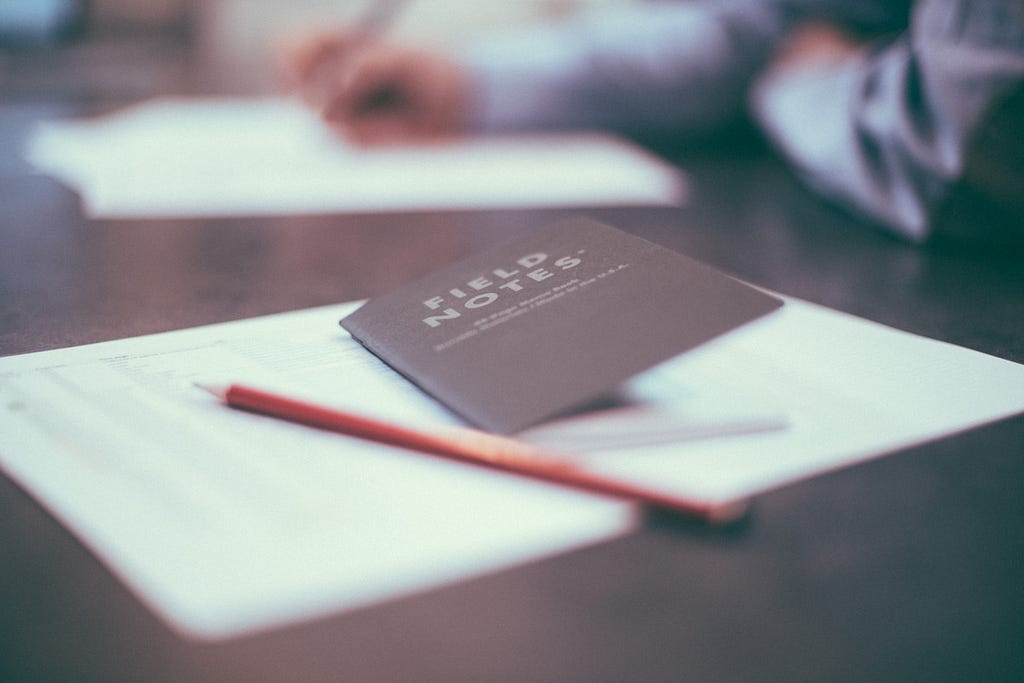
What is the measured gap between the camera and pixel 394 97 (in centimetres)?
110

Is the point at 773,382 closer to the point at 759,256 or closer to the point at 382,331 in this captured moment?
the point at 382,331

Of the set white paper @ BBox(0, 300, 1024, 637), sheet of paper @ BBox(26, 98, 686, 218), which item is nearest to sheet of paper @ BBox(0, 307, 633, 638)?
white paper @ BBox(0, 300, 1024, 637)

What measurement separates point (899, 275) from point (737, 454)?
13.7 inches

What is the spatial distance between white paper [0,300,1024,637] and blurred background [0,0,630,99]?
93 cm

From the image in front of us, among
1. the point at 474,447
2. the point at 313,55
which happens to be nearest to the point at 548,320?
the point at 474,447

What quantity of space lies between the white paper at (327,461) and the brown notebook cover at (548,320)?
14 mm

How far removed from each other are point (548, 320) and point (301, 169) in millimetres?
590

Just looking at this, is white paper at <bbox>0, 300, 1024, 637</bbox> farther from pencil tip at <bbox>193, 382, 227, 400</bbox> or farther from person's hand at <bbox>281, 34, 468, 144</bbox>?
person's hand at <bbox>281, 34, 468, 144</bbox>

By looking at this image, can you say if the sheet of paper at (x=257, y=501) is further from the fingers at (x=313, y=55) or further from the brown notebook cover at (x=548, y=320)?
the fingers at (x=313, y=55)

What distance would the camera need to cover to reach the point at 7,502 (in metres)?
0.30

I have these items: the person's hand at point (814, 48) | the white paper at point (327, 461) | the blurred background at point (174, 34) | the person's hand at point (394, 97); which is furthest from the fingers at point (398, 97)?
the white paper at point (327, 461)

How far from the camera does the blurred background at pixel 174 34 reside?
140 centimetres

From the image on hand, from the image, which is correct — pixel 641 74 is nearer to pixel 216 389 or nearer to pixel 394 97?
pixel 394 97

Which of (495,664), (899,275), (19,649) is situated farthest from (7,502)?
(899,275)
